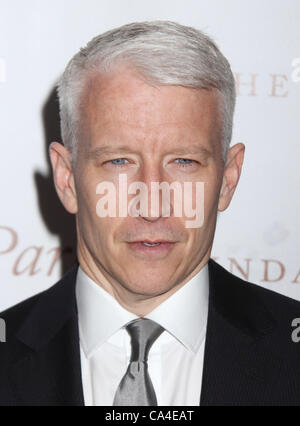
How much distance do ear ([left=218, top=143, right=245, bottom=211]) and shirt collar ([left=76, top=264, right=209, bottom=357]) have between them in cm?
24

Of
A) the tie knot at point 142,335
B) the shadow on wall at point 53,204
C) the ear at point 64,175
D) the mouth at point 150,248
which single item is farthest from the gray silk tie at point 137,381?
the shadow on wall at point 53,204

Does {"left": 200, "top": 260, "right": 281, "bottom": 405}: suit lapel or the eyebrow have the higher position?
the eyebrow

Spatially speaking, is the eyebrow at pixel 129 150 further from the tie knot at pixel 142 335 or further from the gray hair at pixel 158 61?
the tie knot at pixel 142 335

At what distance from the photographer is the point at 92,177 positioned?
2.06 m

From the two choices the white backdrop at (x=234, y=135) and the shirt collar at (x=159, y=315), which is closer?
the shirt collar at (x=159, y=315)

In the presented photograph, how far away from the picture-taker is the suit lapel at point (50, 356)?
6.55 ft

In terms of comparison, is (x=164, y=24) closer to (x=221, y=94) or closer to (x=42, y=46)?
(x=221, y=94)

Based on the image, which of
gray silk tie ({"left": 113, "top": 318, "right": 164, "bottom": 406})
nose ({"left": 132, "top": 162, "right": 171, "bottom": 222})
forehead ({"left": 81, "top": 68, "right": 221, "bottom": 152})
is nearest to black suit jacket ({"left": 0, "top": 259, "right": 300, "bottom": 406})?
gray silk tie ({"left": 113, "top": 318, "right": 164, "bottom": 406})

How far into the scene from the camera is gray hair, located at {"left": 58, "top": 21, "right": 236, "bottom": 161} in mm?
1956

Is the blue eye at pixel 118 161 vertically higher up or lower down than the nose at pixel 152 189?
higher up

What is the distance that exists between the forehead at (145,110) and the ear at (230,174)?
208mm

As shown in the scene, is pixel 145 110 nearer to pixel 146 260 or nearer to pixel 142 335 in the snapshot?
pixel 146 260

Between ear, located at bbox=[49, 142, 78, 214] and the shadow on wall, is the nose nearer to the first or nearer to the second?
ear, located at bbox=[49, 142, 78, 214]

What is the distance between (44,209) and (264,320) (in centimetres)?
110
